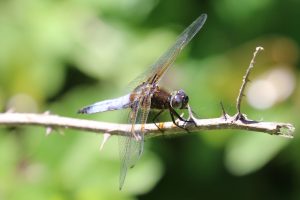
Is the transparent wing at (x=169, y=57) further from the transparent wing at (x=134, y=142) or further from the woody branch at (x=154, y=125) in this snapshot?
the woody branch at (x=154, y=125)

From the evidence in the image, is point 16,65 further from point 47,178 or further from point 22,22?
point 47,178

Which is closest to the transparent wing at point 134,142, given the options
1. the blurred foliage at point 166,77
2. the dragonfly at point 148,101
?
the dragonfly at point 148,101

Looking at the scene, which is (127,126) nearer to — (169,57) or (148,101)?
(148,101)

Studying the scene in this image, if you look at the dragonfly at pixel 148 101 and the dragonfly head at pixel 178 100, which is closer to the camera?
the dragonfly at pixel 148 101

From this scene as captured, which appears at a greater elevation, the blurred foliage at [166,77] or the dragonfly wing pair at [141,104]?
the blurred foliage at [166,77]

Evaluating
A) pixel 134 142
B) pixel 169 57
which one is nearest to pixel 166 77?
pixel 169 57

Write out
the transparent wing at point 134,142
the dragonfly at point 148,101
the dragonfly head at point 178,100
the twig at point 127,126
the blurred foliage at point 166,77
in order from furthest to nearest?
the blurred foliage at point 166,77
the dragonfly head at point 178,100
the dragonfly at point 148,101
the transparent wing at point 134,142
the twig at point 127,126

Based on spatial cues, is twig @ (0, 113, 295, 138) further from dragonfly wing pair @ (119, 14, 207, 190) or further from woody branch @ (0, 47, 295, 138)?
dragonfly wing pair @ (119, 14, 207, 190)
